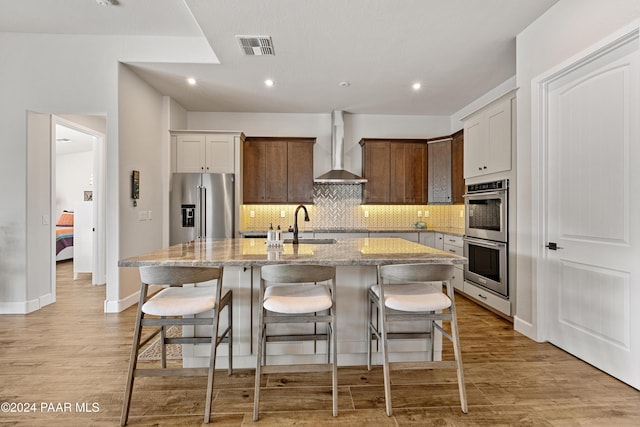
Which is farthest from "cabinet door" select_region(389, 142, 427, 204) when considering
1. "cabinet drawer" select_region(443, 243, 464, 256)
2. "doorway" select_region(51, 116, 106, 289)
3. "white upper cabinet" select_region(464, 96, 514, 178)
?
"doorway" select_region(51, 116, 106, 289)

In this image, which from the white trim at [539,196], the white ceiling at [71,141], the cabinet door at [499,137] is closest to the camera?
the white trim at [539,196]

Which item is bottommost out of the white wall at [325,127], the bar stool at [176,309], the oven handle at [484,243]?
the bar stool at [176,309]

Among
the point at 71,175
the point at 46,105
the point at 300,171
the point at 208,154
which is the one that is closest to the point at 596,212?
the point at 300,171

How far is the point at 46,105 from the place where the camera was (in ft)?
12.4

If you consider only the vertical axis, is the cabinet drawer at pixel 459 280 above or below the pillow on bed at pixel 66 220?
below

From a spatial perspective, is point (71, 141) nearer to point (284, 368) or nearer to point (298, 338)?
point (298, 338)

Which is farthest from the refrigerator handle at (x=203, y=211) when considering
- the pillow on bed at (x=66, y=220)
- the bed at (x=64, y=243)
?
the pillow on bed at (x=66, y=220)

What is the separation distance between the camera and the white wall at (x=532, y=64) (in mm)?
2473

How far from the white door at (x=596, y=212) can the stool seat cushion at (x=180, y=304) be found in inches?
109

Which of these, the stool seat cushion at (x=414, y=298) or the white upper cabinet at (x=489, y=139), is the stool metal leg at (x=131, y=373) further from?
the white upper cabinet at (x=489, y=139)

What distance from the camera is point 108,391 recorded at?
2117mm

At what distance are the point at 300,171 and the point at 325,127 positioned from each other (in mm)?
1002

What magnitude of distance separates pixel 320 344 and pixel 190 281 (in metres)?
1.14

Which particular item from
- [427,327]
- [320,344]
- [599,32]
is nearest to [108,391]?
[320,344]
